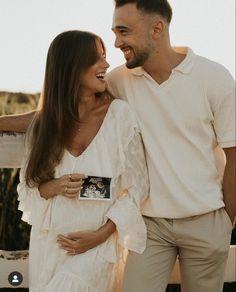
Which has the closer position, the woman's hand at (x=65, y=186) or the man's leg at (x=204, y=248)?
the woman's hand at (x=65, y=186)

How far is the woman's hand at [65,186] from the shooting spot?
3.65 metres

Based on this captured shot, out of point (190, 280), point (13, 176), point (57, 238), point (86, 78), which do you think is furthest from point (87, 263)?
point (13, 176)

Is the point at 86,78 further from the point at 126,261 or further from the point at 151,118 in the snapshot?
the point at 126,261

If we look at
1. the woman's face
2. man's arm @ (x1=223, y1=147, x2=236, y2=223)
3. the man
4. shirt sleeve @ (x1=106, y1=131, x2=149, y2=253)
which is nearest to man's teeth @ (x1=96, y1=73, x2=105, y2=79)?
the woman's face

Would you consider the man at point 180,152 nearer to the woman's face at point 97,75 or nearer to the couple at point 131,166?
the couple at point 131,166

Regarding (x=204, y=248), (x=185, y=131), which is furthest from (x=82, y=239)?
(x=185, y=131)

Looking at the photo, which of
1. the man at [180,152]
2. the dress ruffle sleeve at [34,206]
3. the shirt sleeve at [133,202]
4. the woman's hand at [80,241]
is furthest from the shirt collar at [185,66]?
the woman's hand at [80,241]

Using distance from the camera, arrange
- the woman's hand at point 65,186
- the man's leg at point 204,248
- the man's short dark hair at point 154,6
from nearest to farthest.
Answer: the woman's hand at point 65,186 → the man's leg at point 204,248 → the man's short dark hair at point 154,6

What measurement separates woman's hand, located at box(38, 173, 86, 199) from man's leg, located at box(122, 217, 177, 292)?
38 centimetres

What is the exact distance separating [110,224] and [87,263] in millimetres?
199

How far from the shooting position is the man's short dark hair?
3859mm

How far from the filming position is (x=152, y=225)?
379cm

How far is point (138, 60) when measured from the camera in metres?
3.77

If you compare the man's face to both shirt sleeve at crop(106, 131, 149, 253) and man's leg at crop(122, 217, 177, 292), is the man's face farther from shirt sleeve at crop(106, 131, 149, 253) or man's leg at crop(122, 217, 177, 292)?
man's leg at crop(122, 217, 177, 292)
